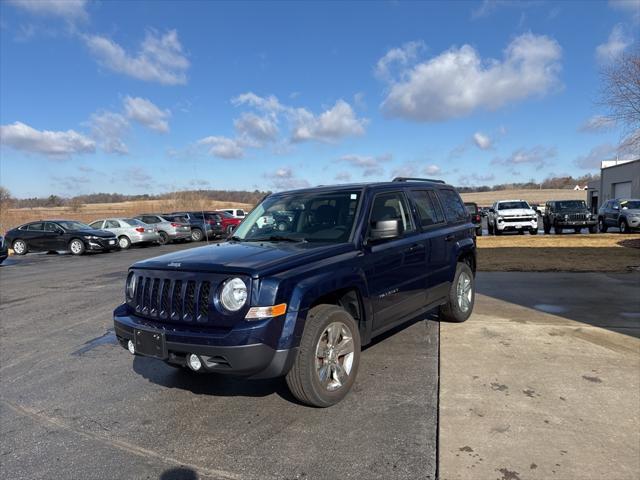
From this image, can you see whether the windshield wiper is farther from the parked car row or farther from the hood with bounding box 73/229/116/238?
the hood with bounding box 73/229/116/238

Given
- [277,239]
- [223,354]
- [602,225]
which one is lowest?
[602,225]

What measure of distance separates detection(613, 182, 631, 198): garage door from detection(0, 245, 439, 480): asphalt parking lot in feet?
135

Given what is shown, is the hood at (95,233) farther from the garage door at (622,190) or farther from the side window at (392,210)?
the garage door at (622,190)

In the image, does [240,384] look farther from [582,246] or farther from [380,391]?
[582,246]

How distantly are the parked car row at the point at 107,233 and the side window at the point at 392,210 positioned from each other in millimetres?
13385

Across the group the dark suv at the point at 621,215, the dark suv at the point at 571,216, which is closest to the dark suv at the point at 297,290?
the dark suv at the point at 621,215

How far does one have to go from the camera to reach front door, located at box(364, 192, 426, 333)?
4.40 m

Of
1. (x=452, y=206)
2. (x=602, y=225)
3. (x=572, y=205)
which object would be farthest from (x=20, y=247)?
(x=602, y=225)

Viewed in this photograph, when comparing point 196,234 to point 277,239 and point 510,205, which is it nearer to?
point 510,205

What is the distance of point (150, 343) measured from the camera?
12.2 feet

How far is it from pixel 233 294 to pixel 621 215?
23.7m

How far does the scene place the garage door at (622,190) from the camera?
3888cm

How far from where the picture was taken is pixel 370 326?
4.34 meters

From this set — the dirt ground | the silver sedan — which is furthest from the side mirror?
the silver sedan
